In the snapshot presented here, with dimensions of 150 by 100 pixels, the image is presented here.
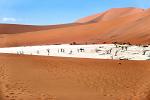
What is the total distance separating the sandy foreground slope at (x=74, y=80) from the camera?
11844 mm

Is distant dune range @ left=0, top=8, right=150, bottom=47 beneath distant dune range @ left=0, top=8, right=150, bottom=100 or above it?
above

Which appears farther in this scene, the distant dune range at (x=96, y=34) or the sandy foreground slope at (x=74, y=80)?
the distant dune range at (x=96, y=34)

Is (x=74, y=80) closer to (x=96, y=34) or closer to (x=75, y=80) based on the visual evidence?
(x=75, y=80)

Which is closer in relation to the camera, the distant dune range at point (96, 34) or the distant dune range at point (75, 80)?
the distant dune range at point (75, 80)

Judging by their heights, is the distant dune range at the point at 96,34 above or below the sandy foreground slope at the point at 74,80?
above

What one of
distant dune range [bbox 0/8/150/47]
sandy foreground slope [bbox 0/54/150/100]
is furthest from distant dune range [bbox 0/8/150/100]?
distant dune range [bbox 0/8/150/47]

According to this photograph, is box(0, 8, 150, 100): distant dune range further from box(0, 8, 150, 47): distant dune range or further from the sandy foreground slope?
box(0, 8, 150, 47): distant dune range

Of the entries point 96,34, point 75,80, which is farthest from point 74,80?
point 96,34

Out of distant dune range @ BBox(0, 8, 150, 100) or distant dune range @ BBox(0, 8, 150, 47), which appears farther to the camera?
distant dune range @ BBox(0, 8, 150, 47)

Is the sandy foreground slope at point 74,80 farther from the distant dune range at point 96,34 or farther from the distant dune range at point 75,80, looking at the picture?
the distant dune range at point 96,34

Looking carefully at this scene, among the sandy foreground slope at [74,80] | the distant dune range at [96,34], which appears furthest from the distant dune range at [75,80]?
the distant dune range at [96,34]

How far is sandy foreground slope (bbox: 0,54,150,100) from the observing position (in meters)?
11.8

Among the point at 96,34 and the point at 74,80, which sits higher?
the point at 96,34

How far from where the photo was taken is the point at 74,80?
14219 millimetres
